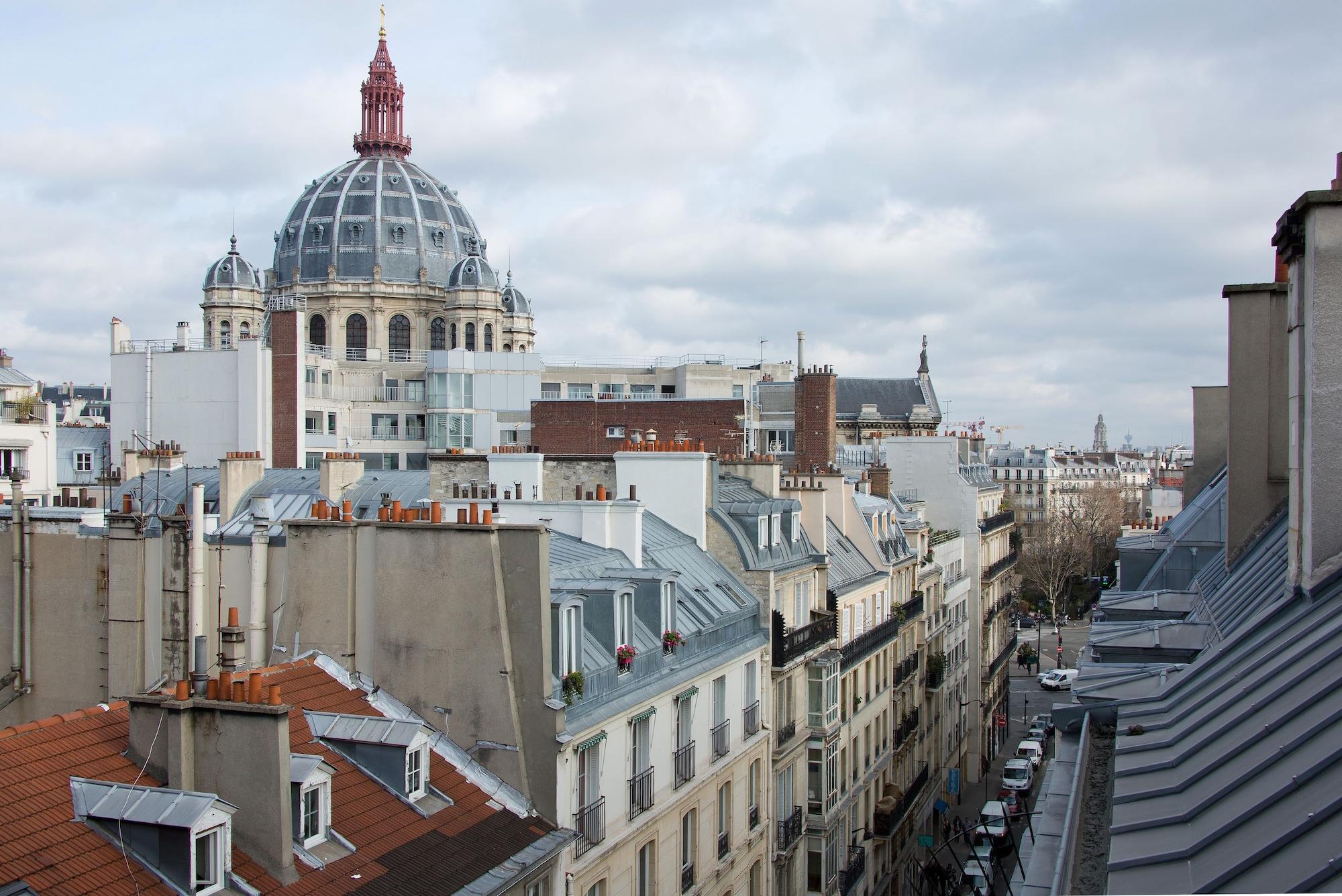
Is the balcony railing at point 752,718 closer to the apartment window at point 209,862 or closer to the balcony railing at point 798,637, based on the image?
the balcony railing at point 798,637

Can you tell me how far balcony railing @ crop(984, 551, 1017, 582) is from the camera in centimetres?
5150

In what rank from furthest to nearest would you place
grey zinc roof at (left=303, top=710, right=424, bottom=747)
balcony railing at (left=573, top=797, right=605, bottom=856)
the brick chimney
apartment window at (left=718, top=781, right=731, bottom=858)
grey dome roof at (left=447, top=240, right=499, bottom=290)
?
1. grey dome roof at (left=447, top=240, right=499, bottom=290)
2. the brick chimney
3. apartment window at (left=718, top=781, right=731, bottom=858)
4. balcony railing at (left=573, top=797, right=605, bottom=856)
5. grey zinc roof at (left=303, top=710, right=424, bottom=747)

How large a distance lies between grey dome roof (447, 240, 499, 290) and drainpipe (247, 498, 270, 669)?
72176 millimetres

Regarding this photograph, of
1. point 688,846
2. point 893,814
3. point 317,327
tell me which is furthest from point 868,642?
point 317,327

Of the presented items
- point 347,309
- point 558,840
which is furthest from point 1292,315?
point 347,309

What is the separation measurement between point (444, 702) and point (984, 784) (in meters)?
38.0

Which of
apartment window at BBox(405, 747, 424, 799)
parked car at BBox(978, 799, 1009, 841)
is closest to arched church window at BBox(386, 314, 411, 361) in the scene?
parked car at BBox(978, 799, 1009, 841)

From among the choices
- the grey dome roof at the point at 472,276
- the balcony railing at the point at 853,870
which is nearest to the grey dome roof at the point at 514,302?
the grey dome roof at the point at 472,276

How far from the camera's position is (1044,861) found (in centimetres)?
744

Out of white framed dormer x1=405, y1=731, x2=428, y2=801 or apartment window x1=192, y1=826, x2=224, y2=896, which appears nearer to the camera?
apartment window x1=192, y1=826, x2=224, y2=896

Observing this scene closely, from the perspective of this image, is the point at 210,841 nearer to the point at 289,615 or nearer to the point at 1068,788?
the point at 289,615

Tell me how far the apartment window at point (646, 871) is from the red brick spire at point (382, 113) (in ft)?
309

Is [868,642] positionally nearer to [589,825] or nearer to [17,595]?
[589,825]

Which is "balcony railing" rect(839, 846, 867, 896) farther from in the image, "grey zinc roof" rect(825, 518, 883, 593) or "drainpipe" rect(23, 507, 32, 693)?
"drainpipe" rect(23, 507, 32, 693)
